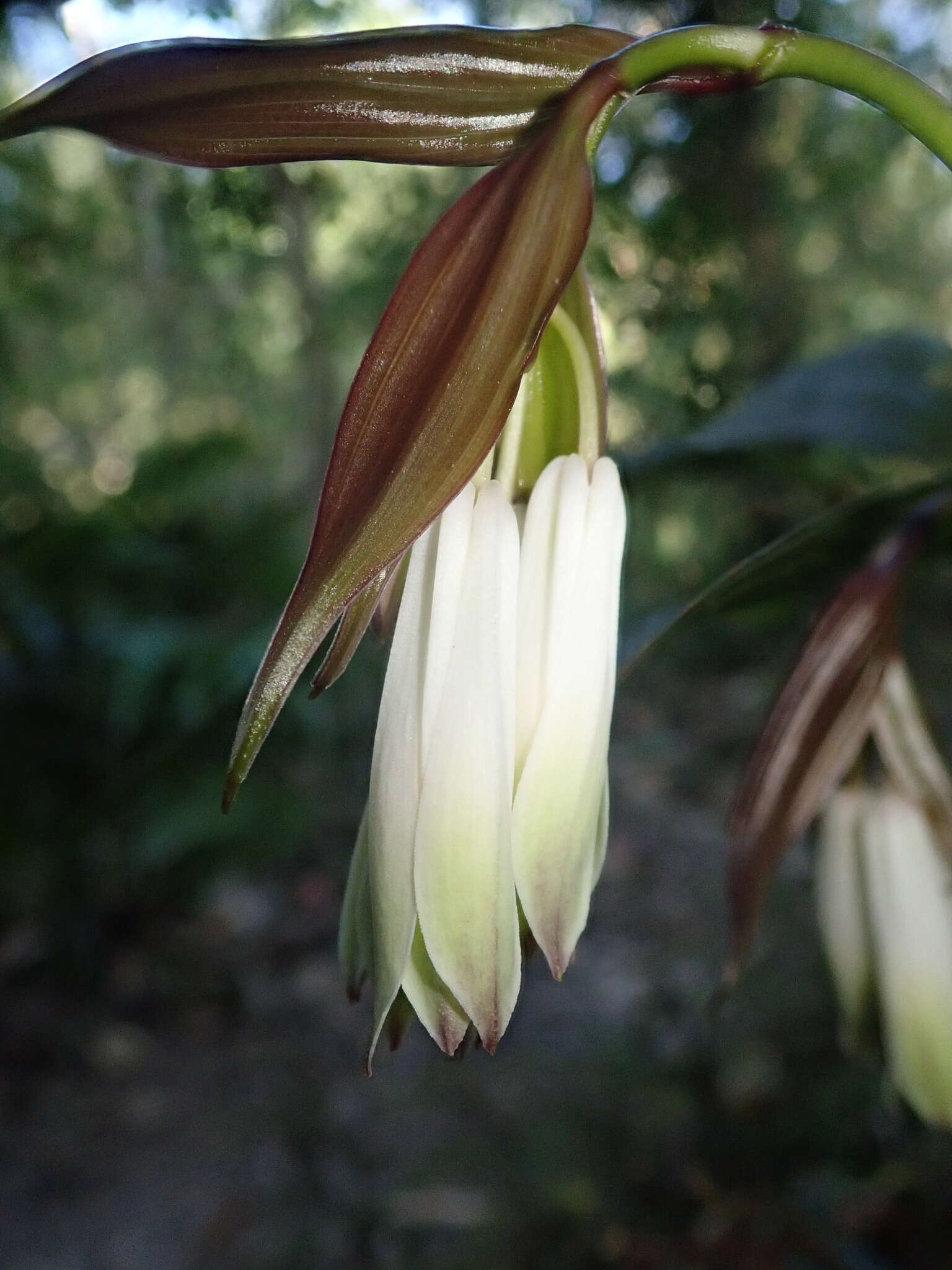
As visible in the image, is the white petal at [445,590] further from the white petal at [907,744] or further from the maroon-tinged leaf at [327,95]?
the white petal at [907,744]

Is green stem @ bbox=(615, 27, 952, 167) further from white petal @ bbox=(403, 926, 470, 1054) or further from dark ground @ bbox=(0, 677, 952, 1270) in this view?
dark ground @ bbox=(0, 677, 952, 1270)

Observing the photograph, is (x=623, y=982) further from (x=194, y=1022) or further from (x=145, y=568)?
(x=145, y=568)

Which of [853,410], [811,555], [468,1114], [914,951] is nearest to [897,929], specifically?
[914,951]

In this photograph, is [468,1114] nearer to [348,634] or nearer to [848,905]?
[848,905]


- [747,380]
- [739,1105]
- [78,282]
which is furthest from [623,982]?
[78,282]

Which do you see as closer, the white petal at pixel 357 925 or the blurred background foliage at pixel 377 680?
the white petal at pixel 357 925

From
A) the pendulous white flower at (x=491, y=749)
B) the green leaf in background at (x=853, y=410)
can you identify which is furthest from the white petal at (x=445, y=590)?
the green leaf in background at (x=853, y=410)

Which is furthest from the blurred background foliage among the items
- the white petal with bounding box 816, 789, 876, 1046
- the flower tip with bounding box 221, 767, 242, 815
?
the flower tip with bounding box 221, 767, 242, 815
